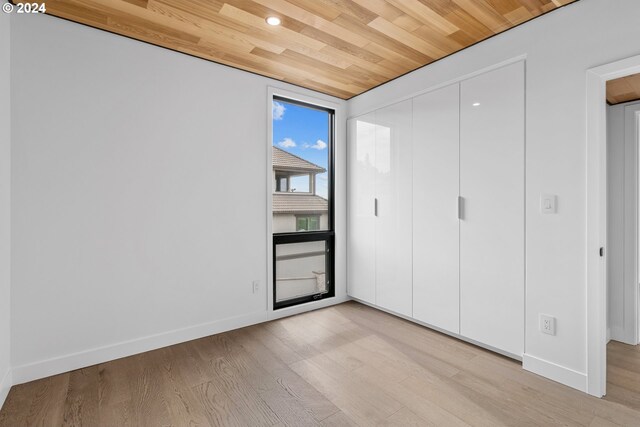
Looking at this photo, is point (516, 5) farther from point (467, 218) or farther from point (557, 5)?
point (467, 218)

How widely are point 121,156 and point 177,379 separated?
1.75 metres

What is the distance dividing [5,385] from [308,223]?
273 centimetres

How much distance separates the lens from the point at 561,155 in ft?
6.92

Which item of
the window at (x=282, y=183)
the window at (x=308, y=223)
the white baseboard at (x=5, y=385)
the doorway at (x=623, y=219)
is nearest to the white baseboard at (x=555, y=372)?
the doorway at (x=623, y=219)

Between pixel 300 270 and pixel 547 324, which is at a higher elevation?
pixel 300 270

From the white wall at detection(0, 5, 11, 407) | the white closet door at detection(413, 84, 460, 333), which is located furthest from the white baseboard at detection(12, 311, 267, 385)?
the white closet door at detection(413, 84, 460, 333)

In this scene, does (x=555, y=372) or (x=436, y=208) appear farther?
(x=436, y=208)

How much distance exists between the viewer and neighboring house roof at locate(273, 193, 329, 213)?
3.45 meters

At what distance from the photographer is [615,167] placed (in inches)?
111

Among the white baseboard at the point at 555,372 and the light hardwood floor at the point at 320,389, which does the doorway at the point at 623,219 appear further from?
the white baseboard at the point at 555,372

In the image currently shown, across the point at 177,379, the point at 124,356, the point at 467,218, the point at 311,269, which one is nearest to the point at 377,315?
the point at 311,269

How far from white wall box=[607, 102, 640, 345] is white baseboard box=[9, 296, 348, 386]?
308 cm

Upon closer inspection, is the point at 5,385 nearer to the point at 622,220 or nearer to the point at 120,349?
the point at 120,349

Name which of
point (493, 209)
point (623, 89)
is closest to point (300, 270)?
point (493, 209)
